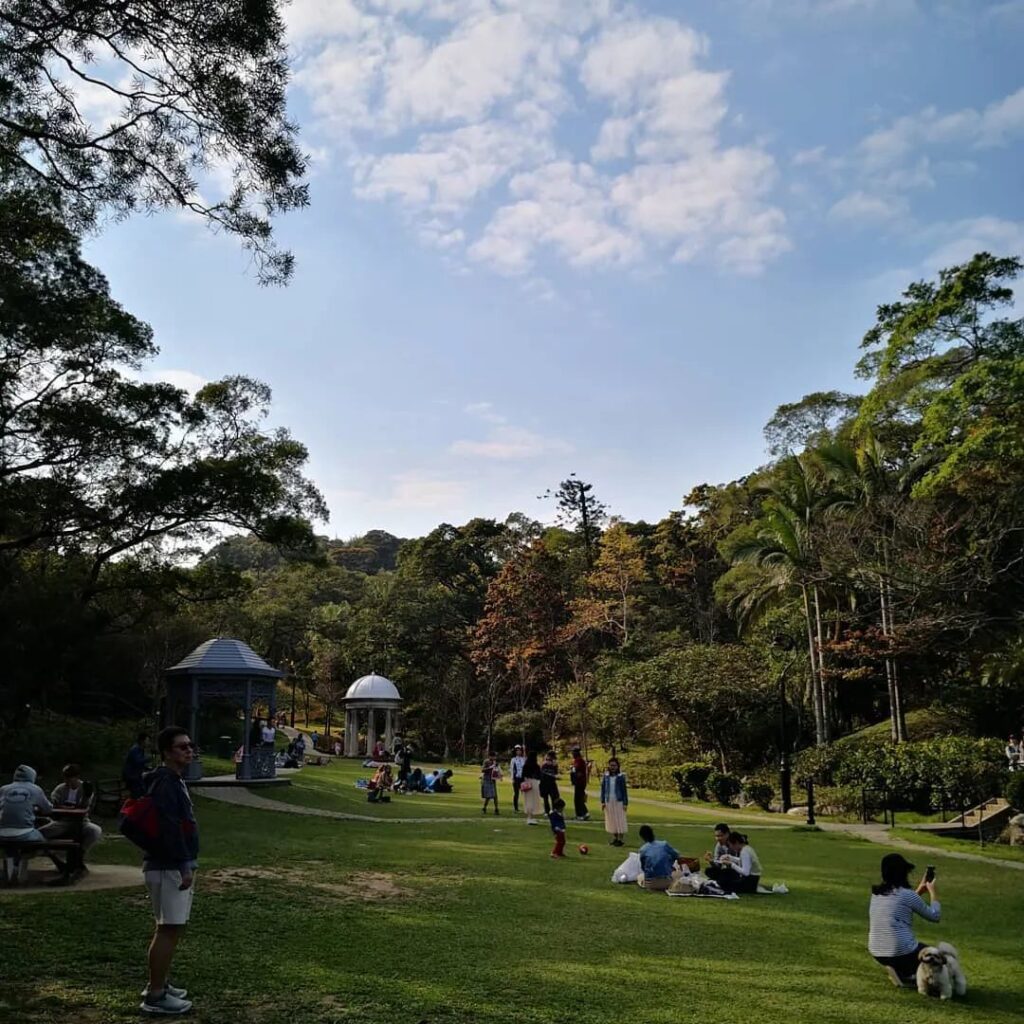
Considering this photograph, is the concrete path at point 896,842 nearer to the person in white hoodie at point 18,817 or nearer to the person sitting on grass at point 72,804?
the person sitting on grass at point 72,804

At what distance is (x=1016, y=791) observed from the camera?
59.2 ft

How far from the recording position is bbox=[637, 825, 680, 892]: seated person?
1028 centimetres

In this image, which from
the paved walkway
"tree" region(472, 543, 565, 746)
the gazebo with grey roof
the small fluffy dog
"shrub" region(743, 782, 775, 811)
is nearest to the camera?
the small fluffy dog

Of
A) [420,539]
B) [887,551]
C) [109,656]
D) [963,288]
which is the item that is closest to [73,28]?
[963,288]

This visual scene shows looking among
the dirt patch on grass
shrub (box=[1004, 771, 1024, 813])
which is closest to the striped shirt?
the dirt patch on grass

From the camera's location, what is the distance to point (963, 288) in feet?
59.8

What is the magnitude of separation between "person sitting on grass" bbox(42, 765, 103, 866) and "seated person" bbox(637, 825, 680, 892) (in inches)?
246

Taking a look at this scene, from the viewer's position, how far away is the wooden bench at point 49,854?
28.2 ft

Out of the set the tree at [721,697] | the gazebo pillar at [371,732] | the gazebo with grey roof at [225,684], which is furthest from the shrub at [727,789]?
the gazebo pillar at [371,732]

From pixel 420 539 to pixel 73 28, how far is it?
45.3 meters

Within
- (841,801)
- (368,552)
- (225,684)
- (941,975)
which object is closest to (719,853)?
(941,975)

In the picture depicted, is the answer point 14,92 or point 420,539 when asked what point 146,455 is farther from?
point 420,539

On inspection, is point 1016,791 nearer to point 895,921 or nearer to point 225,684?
point 895,921

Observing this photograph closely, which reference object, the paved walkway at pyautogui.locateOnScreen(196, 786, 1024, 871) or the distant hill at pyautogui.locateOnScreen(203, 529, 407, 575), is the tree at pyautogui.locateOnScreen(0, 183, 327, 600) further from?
the distant hill at pyautogui.locateOnScreen(203, 529, 407, 575)
